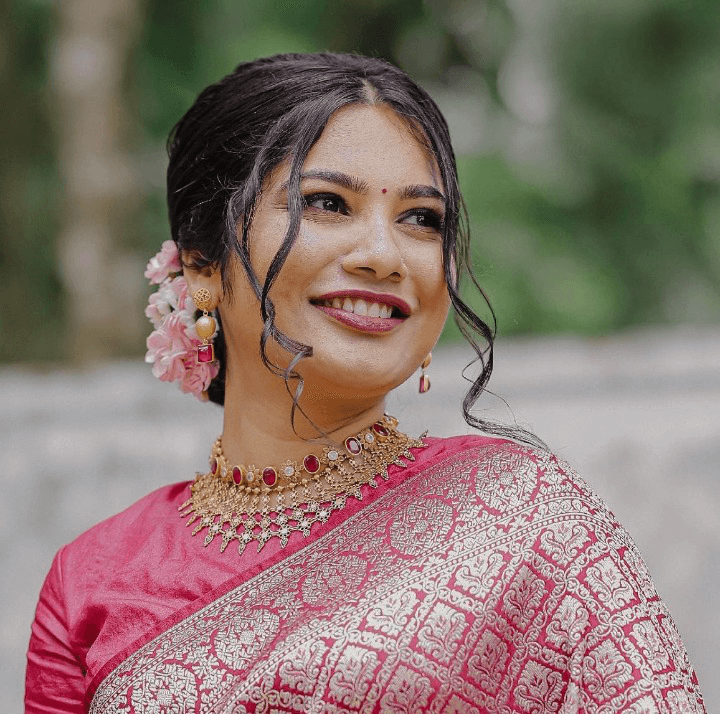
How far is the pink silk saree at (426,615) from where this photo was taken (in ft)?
5.17

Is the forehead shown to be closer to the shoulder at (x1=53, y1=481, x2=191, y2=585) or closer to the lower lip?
the lower lip

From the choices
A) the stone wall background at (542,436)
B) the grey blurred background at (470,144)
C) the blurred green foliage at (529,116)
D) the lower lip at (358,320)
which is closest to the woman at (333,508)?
the lower lip at (358,320)

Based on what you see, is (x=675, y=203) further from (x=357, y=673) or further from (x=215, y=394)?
(x=357, y=673)

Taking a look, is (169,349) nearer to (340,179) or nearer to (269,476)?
(269,476)

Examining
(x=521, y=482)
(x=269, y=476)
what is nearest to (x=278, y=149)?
(x=269, y=476)

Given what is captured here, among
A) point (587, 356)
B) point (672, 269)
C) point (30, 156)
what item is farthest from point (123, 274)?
point (672, 269)

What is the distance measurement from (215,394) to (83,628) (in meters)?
0.53

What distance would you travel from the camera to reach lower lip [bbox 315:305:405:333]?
177cm

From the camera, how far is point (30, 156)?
5152mm

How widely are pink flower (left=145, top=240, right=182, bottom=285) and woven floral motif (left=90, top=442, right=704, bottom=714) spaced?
25.4 inches

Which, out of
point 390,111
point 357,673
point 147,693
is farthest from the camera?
point 390,111

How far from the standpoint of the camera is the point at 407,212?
185 centimetres

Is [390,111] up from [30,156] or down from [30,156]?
down

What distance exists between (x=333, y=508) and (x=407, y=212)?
51cm
